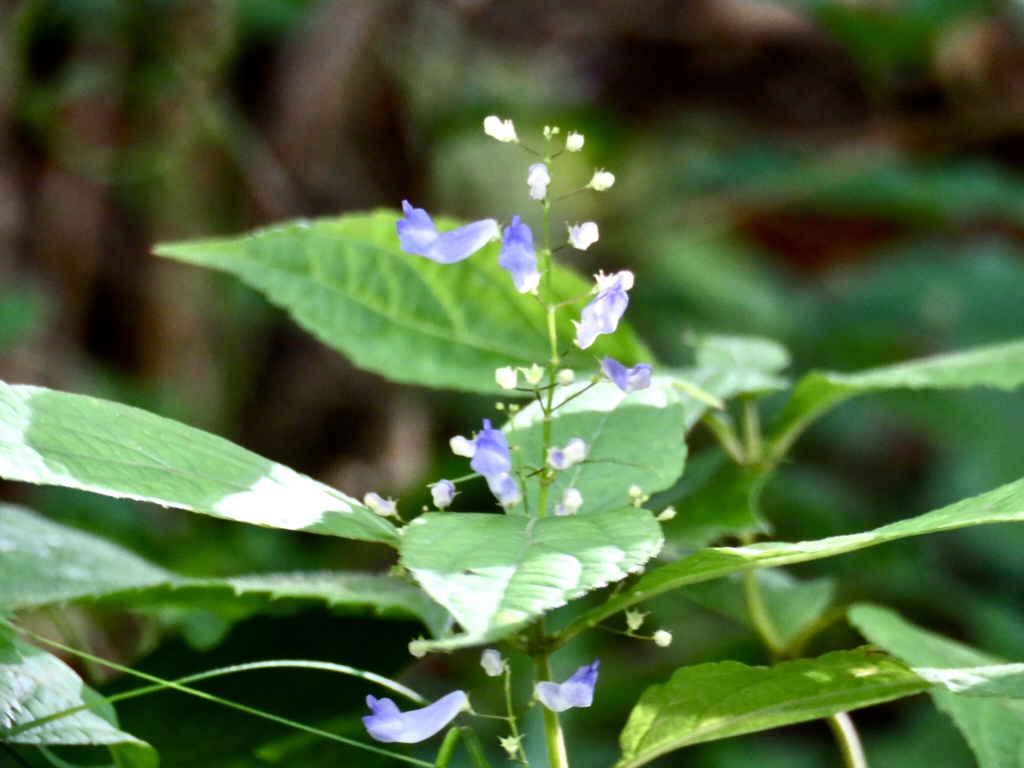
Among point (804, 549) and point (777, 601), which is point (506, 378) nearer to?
point (804, 549)

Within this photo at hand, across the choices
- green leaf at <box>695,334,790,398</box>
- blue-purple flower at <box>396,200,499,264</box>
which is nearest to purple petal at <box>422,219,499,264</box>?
blue-purple flower at <box>396,200,499,264</box>

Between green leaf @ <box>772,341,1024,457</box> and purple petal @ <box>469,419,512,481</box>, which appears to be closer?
purple petal @ <box>469,419,512,481</box>

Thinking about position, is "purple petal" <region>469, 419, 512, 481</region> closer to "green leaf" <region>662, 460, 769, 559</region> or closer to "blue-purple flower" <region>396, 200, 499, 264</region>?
"blue-purple flower" <region>396, 200, 499, 264</region>

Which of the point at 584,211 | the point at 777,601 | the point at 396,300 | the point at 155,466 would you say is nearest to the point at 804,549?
the point at 155,466

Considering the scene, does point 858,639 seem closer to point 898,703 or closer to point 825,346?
point 898,703

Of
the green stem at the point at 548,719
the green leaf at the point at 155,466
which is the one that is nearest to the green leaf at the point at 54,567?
the green leaf at the point at 155,466

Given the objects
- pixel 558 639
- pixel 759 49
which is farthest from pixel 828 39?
pixel 558 639

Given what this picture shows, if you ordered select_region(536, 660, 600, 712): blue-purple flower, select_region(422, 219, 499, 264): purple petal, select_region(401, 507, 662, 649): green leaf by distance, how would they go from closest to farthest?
select_region(401, 507, 662, 649): green leaf → select_region(536, 660, 600, 712): blue-purple flower → select_region(422, 219, 499, 264): purple petal

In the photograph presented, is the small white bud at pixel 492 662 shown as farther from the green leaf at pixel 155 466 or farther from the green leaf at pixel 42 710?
the green leaf at pixel 42 710
